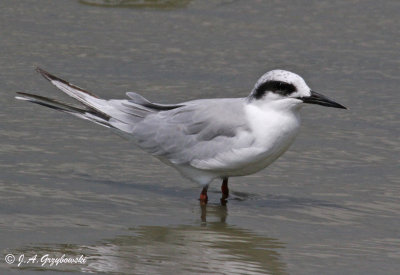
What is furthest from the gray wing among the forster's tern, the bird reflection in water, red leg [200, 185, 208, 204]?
the bird reflection in water

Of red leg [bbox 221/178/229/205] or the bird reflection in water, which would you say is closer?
the bird reflection in water

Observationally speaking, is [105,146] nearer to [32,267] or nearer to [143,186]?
[143,186]

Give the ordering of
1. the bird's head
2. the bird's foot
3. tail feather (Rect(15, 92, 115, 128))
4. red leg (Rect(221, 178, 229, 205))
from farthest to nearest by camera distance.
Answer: tail feather (Rect(15, 92, 115, 128)), red leg (Rect(221, 178, 229, 205)), the bird's foot, the bird's head

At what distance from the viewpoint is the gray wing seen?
696 centimetres

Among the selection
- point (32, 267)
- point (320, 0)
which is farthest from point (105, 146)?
point (320, 0)

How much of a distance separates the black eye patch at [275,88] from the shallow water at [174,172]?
77 centimetres

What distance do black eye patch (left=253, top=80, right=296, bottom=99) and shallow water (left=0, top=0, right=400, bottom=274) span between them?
2.54 feet

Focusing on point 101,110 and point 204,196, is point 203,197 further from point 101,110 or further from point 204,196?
point 101,110

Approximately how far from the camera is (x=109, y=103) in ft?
24.7

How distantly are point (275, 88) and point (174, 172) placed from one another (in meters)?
1.28

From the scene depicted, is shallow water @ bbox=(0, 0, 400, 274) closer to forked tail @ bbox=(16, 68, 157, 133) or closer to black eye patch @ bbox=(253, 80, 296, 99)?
forked tail @ bbox=(16, 68, 157, 133)

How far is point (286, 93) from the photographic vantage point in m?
6.86

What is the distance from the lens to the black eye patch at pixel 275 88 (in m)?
6.84

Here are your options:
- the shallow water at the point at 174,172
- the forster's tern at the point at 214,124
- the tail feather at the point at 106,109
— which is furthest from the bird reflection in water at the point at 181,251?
the tail feather at the point at 106,109
